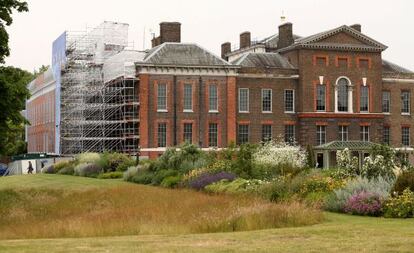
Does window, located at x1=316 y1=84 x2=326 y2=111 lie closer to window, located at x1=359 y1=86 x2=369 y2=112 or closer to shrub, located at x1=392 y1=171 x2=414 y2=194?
window, located at x1=359 y1=86 x2=369 y2=112

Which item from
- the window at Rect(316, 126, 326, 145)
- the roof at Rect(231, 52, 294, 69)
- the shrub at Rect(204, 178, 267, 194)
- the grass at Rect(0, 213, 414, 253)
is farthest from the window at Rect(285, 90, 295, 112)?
the grass at Rect(0, 213, 414, 253)

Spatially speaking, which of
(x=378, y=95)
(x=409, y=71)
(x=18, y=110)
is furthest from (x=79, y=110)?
(x=18, y=110)

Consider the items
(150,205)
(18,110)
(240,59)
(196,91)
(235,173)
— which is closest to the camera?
(150,205)

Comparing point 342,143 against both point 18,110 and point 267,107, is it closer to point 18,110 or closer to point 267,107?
point 267,107

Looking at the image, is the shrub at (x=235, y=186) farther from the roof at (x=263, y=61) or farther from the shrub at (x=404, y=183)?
the roof at (x=263, y=61)

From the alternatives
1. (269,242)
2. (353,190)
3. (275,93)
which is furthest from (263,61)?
(269,242)

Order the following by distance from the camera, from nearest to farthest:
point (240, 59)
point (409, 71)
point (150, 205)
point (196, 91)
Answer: point (150, 205), point (196, 91), point (240, 59), point (409, 71)

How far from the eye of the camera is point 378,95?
64.3 metres

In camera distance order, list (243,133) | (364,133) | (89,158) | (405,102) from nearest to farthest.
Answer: (89,158)
(243,133)
(364,133)
(405,102)

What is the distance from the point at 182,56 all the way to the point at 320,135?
13931 mm

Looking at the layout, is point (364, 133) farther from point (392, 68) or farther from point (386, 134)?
point (392, 68)

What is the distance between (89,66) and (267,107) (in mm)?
15694

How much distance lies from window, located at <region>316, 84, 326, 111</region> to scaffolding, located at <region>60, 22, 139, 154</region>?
52.3 ft

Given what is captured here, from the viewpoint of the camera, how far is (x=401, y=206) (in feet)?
60.1
